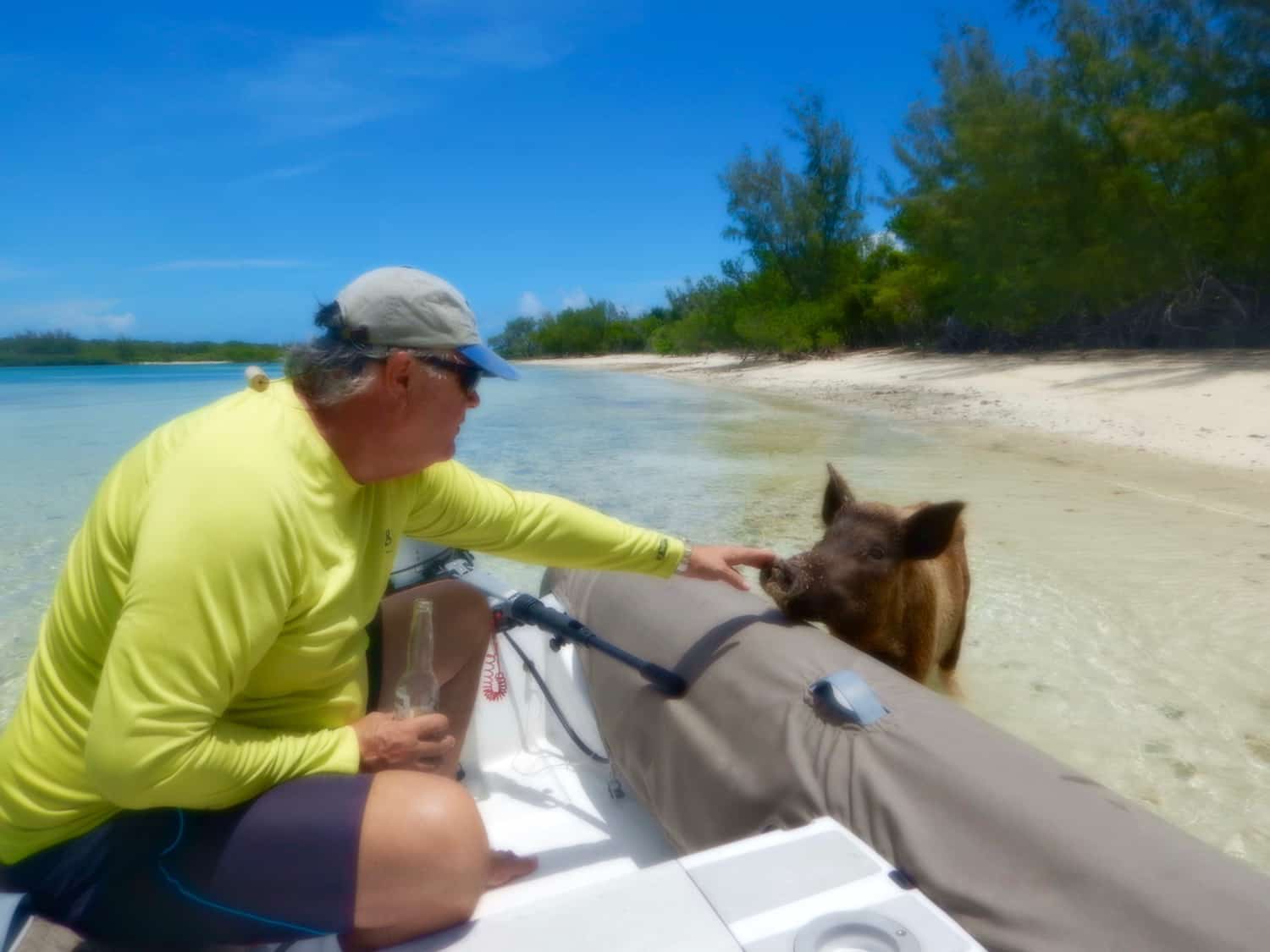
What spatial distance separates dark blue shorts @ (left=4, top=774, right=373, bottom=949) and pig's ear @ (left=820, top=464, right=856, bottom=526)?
9.01 feet

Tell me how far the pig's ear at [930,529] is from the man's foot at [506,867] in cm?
200

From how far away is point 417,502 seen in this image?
240 cm

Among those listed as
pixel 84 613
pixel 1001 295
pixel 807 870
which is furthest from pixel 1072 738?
pixel 1001 295

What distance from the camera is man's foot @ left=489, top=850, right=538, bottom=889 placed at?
238cm

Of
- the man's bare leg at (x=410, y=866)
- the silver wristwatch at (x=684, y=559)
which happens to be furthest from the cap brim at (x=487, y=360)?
the silver wristwatch at (x=684, y=559)

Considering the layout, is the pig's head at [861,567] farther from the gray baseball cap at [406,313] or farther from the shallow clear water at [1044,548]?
the gray baseball cap at [406,313]

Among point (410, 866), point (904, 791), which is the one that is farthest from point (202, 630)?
point (904, 791)

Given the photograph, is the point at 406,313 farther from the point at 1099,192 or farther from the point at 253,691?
the point at 1099,192

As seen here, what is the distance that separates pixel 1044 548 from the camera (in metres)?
6.91

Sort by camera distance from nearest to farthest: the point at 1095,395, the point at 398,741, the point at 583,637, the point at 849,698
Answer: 1. the point at 398,741
2. the point at 849,698
3. the point at 583,637
4. the point at 1095,395

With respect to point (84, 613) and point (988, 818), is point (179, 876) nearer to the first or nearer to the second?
point (84, 613)

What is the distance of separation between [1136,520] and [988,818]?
22.3 ft

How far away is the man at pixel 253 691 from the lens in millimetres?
1542

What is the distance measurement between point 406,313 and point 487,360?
217 millimetres
